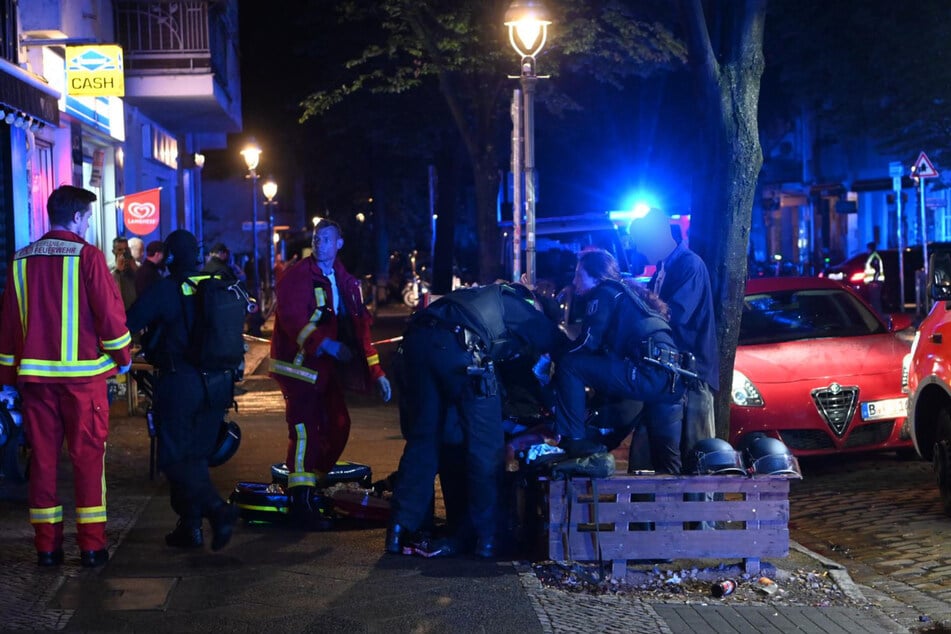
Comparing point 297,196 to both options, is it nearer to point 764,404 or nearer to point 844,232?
point 844,232

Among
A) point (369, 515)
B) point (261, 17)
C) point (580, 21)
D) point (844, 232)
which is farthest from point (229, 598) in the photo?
point (844, 232)

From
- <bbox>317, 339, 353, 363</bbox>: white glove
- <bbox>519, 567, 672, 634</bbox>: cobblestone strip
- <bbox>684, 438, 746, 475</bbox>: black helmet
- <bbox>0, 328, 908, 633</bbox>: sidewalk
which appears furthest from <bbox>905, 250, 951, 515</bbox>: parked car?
<bbox>317, 339, 353, 363</bbox>: white glove

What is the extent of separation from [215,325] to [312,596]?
5.58 feet

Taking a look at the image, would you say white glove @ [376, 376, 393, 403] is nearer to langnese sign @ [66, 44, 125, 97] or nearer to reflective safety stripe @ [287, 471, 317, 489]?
reflective safety stripe @ [287, 471, 317, 489]

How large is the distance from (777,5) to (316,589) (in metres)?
37.1

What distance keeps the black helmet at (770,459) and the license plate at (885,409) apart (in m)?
3.56

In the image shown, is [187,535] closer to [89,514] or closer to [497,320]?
[89,514]

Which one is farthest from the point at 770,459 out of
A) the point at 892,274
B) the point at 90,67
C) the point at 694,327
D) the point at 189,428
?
the point at 892,274

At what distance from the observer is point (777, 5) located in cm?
4031

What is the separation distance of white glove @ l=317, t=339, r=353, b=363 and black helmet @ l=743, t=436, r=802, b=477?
264cm

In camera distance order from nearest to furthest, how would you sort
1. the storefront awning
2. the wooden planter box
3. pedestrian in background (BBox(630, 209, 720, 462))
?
the wooden planter box → pedestrian in background (BBox(630, 209, 720, 462)) → the storefront awning

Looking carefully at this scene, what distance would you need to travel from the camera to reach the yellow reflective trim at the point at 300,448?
8.13 metres

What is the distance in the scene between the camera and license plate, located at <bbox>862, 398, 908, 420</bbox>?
33.6 ft

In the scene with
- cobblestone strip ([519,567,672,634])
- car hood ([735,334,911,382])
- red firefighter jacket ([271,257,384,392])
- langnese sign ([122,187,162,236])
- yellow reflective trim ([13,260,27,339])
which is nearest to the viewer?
cobblestone strip ([519,567,672,634])
